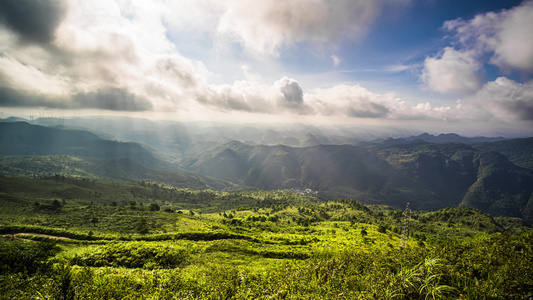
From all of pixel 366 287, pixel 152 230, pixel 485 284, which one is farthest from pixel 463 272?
pixel 152 230

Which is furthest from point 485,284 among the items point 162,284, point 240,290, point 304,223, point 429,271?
point 304,223

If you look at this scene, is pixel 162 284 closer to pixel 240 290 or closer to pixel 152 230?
pixel 240 290

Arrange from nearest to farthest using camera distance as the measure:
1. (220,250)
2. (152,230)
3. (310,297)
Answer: (310,297) < (220,250) < (152,230)

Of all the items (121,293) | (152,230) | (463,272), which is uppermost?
(463,272)

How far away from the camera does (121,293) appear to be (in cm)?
1230

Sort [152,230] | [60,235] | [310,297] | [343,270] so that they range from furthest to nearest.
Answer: [152,230]
[60,235]
[343,270]
[310,297]

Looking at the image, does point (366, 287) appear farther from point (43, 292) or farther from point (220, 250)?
point (220, 250)

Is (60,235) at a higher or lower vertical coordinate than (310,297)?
lower

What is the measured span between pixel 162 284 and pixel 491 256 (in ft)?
78.6

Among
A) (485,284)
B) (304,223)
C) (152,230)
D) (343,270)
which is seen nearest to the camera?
(485,284)

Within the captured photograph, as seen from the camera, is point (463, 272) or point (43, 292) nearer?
point (43, 292)

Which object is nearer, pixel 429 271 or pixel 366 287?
pixel 429 271

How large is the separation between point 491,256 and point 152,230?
75.8 meters

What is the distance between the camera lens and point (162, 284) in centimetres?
1452
